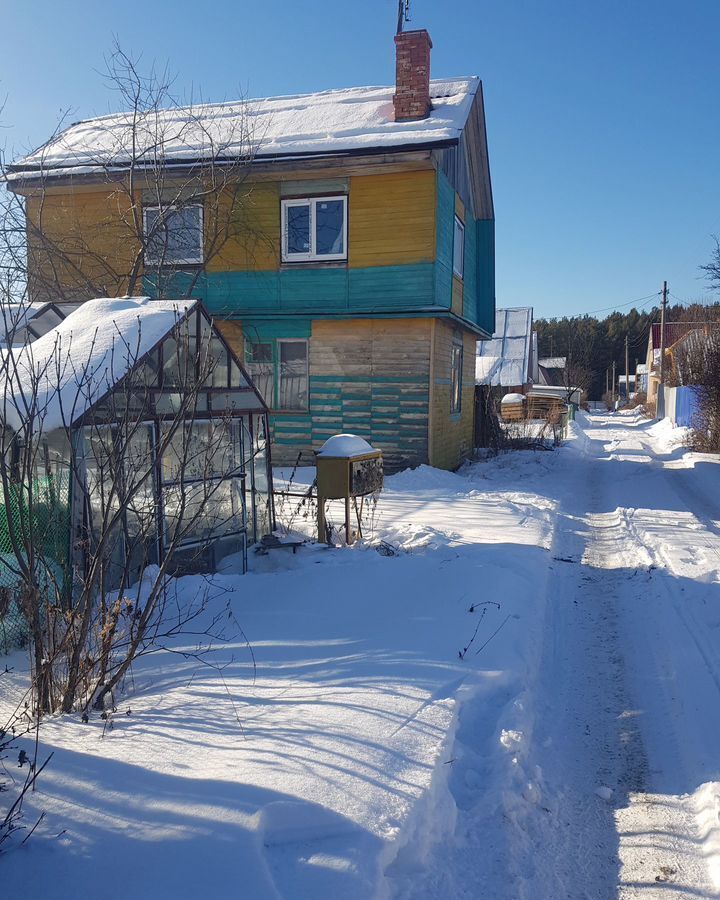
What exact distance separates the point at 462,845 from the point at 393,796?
0.44m

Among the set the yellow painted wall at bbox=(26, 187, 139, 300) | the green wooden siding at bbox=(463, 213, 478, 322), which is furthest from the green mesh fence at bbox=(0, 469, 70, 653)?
the green wooden siding at bbox=(463, 213, 478, 322)

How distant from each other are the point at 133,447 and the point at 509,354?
36.8 metres

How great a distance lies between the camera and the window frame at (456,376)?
54.6 feet

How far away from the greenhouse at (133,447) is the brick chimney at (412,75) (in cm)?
907

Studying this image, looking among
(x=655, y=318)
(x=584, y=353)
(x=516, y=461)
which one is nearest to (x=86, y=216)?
(x=516, y=461)

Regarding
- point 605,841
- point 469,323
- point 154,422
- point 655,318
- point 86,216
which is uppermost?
point 655,318

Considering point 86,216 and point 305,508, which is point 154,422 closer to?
point 305,508

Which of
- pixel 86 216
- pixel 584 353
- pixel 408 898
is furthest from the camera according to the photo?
pixel 584 353

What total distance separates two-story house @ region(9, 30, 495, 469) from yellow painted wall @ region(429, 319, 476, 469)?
7cm

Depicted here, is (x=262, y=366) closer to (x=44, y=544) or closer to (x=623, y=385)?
(x=44, y=544)

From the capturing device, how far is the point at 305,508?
428 inches

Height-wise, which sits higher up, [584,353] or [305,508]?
[584,353]

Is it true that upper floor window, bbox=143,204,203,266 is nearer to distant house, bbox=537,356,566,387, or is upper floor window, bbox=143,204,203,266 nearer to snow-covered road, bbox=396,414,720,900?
snow-covered road, bbox=396,414,720,900

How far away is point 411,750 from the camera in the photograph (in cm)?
366
